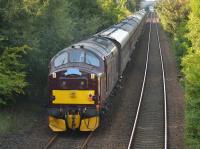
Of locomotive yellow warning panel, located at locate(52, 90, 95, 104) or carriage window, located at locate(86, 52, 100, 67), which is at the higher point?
carriage window, located at locate(86, 52, 100, 67)

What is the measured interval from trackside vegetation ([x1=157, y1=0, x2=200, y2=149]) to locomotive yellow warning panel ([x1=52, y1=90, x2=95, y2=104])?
350cm

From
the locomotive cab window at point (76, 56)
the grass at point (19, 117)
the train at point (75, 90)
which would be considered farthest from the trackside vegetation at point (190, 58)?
the grass at point (19, 117)

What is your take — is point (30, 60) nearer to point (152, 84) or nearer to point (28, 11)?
point (28, 11)

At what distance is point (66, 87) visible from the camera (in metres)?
16.7

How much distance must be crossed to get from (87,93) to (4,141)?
11.2 feet

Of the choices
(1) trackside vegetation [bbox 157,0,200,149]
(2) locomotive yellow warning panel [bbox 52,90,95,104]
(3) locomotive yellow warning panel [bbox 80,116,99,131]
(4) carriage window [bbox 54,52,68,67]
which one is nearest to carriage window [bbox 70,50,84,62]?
(4) carriage window [bbox 54,52,68,67]

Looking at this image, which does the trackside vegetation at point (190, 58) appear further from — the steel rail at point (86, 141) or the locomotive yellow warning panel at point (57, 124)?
the locomotive yellow warning panel at point (57, 124)

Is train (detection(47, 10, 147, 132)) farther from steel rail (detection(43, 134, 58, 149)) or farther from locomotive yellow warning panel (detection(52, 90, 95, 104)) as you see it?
steel rail (detection(43, 134, 58, 149))

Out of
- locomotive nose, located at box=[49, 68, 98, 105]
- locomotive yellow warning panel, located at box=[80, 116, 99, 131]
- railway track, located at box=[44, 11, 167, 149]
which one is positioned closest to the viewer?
railway track, located at box=[44, 11, 167, 149]

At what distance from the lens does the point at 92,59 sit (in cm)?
1741

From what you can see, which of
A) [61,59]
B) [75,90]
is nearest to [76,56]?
[61,59]

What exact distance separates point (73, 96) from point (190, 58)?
5.65 metres

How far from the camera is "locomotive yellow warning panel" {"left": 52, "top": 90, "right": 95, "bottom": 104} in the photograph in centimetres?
1670

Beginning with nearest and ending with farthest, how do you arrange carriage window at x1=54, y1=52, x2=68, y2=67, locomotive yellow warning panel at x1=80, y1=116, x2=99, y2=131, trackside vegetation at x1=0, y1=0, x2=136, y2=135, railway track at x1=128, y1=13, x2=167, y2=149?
railway track at x1=128, y1=13, x2=167, y2=149
locomotive yellow warning panel at x1=80, y1=116, x2=99, y2=131
carriage window at x1=54, y1=52, x2=68, y2=67
trackside vegetation at x1=0, y1=0, x2=136, y2=135
